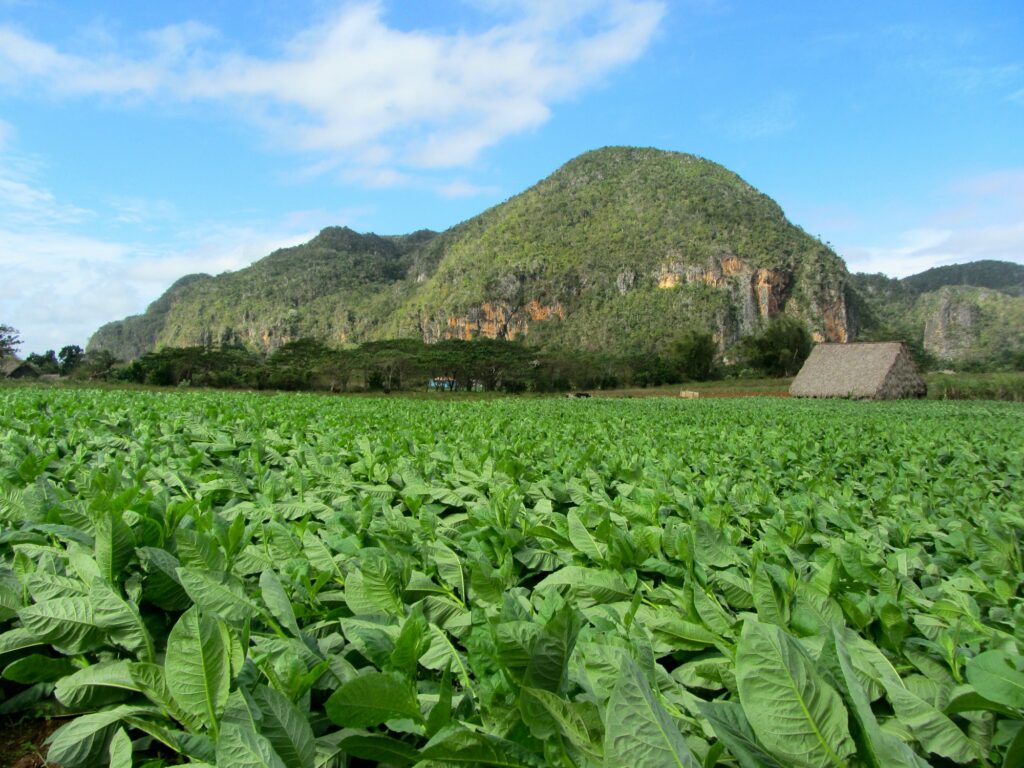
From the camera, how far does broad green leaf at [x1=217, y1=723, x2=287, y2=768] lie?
2.70 feet

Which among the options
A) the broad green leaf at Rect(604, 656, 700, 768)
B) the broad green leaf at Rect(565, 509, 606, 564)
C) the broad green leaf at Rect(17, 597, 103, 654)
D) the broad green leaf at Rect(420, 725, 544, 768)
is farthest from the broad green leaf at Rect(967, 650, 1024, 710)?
the broad green leaf at Rect(17, 597, 103, 654)

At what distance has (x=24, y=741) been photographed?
4.21ft

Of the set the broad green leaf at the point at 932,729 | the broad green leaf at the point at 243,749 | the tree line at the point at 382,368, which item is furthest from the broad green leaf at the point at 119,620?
the tree line at the point at 382,368

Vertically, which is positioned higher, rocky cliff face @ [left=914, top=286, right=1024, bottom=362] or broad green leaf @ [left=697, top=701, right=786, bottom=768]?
rocky cliff face @ [left=914, top=286, right=1024, bottom=362]

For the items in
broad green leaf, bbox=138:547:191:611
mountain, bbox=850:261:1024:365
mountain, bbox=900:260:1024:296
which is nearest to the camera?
broad green leaf, bbox=138:547:191:611

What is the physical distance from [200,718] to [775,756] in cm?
93

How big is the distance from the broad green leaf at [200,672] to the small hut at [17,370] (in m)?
58.1

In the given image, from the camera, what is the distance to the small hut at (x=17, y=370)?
154 feet

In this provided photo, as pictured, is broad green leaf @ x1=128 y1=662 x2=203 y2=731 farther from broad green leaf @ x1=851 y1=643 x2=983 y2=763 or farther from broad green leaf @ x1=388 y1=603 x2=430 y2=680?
broad green leaf @ x1=851 y1=643 x2=983 y2=763

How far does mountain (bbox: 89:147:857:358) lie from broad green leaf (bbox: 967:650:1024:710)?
333ft

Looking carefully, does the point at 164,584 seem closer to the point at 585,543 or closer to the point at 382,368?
the point at 585,543

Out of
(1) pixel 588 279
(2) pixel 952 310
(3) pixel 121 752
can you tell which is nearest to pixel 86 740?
(3) pixel 121 752

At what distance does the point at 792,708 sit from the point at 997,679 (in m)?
0.36

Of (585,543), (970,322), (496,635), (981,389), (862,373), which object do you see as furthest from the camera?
(970,322)
